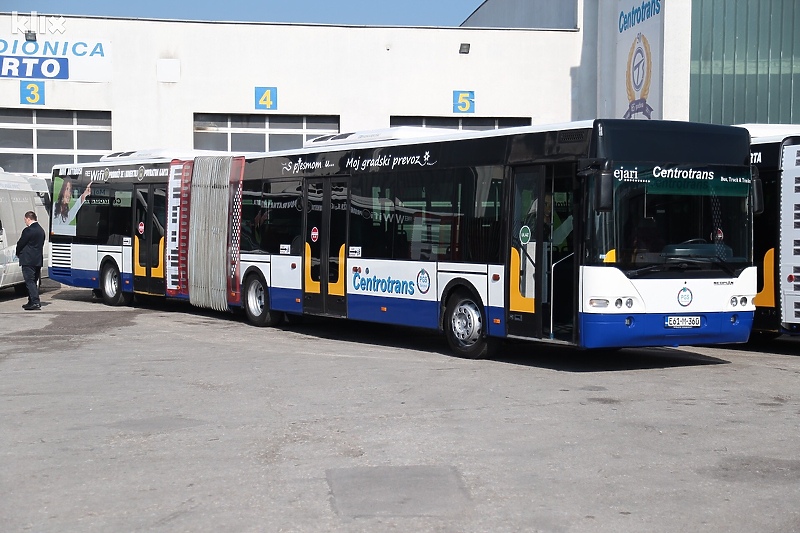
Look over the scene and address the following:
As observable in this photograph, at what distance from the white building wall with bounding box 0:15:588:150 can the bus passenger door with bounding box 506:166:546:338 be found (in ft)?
68.4

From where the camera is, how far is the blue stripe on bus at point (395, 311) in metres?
15.2

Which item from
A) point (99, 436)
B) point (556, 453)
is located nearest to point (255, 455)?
point (99, 436)

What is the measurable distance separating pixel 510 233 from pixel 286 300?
565cm

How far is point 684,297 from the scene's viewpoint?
13086mm

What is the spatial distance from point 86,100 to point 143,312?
13475mm

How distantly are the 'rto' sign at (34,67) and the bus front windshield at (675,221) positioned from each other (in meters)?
24.3

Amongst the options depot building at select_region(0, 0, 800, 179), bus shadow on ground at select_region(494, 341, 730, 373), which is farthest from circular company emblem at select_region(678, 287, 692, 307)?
depot building at select_region(0, 0, 800, 179)

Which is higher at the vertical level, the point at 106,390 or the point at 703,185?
the point at 703,185

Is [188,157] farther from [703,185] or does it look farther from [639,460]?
[639,460]

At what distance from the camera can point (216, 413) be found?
10188mm

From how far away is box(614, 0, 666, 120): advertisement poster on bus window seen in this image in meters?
31.1

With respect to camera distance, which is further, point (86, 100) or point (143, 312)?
point (86, 100)

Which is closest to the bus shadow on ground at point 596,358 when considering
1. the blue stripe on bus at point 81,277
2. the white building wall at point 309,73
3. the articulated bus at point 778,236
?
the articulated bus at point 778,236

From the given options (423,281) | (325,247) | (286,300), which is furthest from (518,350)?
(286,300)
